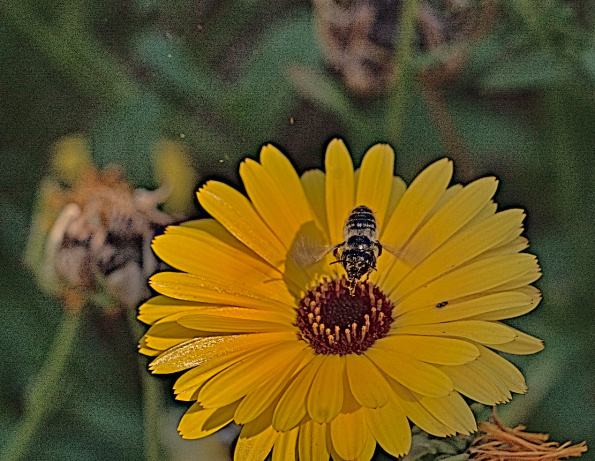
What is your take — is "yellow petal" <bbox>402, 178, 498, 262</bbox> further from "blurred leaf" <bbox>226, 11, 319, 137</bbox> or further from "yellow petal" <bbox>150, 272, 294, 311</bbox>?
"blurred leaf" <bbox>226, 11, 319, 137</bbox>

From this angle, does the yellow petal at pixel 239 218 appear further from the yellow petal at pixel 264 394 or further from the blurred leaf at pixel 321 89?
the blurred leaf at pixel 321 89

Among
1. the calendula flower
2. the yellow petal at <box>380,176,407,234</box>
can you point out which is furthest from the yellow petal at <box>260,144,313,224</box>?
the yellow petal at <box>380,176,407,234</box>

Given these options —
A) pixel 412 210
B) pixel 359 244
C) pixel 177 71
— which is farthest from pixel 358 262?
pixel 177 71

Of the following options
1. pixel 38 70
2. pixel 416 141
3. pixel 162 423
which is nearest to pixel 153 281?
pixel 162 423

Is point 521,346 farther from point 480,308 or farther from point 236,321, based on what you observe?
point 236,321

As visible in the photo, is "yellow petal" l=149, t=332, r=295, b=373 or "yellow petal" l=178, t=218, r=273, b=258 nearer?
"yellow petal" l=149, t=332, r=295, b=373
